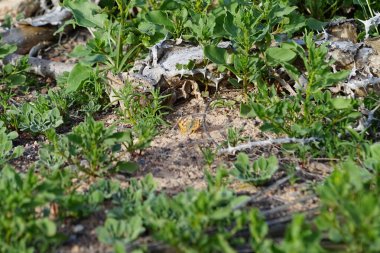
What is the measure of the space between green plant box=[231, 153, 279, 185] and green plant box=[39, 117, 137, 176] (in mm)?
568

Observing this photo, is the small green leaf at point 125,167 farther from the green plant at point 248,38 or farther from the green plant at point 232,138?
the green plant at point 248,38

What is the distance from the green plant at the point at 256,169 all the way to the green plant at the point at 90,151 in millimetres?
568

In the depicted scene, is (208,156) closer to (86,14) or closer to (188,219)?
(188,219)

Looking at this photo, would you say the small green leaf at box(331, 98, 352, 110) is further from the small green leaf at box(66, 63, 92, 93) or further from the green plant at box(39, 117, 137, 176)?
the small green leaf at box(66, 63, 92, 93)

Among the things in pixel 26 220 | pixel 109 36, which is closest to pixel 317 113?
pixel 109 36

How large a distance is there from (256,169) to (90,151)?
2.84ft

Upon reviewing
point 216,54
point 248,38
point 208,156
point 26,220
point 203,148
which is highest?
point 248,38

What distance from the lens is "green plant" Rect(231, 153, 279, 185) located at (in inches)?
127

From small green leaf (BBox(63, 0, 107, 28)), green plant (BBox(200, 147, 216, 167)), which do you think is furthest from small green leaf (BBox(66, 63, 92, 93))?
green plant (BBox(200, 147, 216, 167))

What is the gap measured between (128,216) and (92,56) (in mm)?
1532

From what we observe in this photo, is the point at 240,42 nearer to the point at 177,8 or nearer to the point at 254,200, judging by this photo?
the point at 177,8

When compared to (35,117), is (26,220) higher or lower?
higher

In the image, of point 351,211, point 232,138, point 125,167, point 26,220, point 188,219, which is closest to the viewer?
point 351,211

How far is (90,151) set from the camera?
3.29 m
